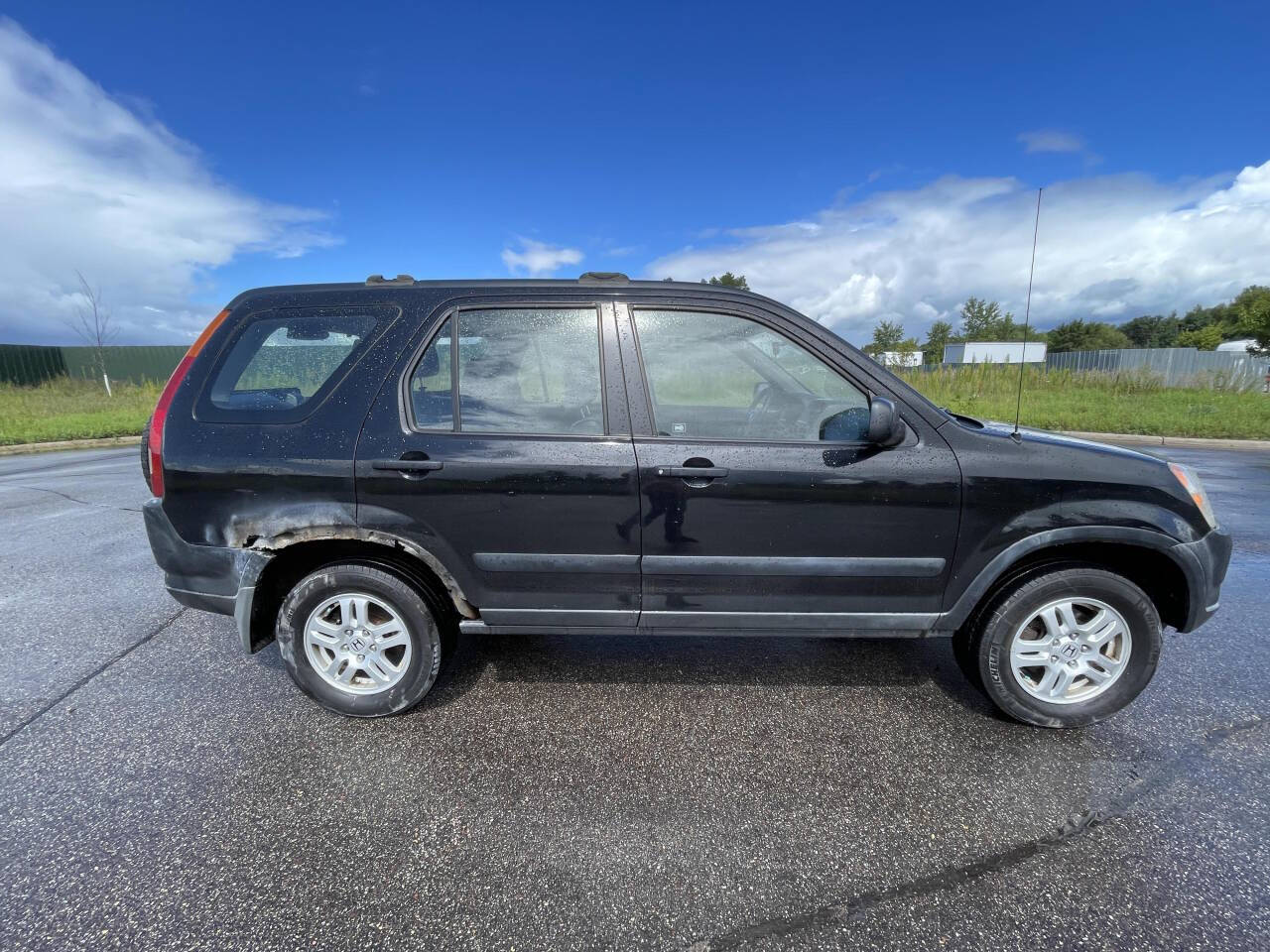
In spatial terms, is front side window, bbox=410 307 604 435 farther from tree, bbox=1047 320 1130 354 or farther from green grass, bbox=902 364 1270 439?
tree, bbox=1047 320 1130 354

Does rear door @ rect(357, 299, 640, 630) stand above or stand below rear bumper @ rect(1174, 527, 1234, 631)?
above

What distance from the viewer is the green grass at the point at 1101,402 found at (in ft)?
38.2

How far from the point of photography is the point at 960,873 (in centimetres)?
185

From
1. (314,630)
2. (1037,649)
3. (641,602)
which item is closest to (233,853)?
(314,630)

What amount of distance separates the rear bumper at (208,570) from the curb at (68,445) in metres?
13.1

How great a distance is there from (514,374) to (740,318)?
1018 millimetres

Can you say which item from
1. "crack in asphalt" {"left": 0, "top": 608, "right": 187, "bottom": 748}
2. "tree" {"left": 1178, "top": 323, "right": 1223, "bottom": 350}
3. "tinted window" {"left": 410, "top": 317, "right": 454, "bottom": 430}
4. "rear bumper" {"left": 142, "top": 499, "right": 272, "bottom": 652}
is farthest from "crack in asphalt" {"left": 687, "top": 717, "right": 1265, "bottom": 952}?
"tree" {"left": 1178, "top": 323, "right": 1223, "bottom": 350}

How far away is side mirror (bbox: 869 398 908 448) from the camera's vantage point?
2248mm

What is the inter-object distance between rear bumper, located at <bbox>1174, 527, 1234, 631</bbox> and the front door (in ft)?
3.21

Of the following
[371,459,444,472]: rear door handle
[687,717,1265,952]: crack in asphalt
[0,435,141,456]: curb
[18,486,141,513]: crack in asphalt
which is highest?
[371,459,444,472]: rear door handle

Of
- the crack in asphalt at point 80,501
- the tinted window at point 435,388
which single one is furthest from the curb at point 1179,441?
the crack in asphalt at point 80,501

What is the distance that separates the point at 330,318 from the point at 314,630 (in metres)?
1.40

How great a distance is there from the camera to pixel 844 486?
2406mm

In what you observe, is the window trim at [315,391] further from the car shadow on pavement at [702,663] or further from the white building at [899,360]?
the white building at [899,360]
